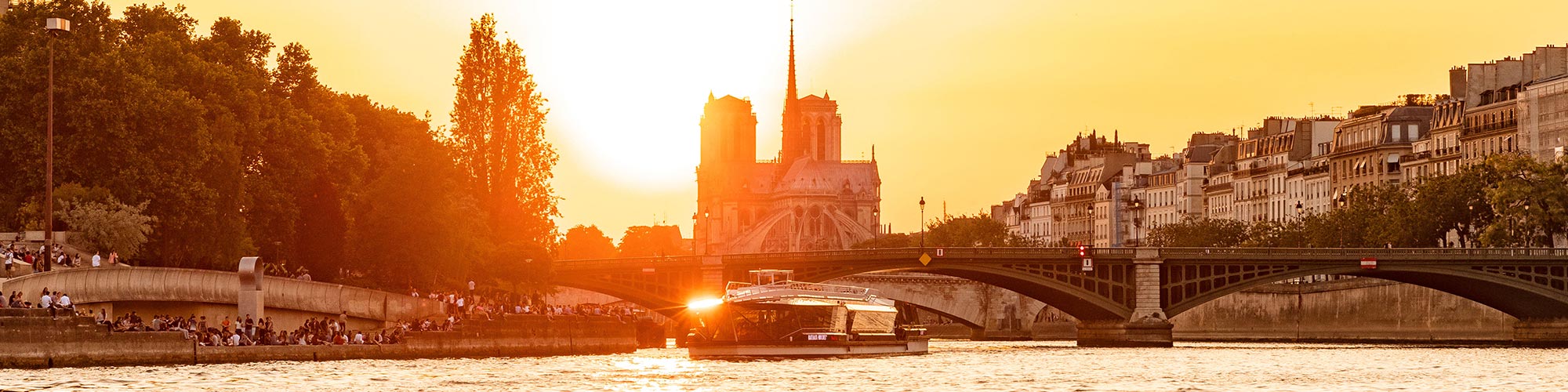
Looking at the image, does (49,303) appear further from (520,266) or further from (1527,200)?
(1527,200)

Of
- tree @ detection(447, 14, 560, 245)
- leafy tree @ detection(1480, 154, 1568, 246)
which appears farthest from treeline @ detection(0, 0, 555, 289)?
leafy tree @ detection(1480, 154, 1568, 246)

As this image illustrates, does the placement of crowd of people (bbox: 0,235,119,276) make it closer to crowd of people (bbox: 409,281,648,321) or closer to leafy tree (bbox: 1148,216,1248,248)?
crowd of people (bbox: 409,281,648,321)

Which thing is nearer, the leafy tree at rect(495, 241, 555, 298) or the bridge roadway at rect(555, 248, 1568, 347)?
the leafy tree at rect(495, 241, 555, 298)

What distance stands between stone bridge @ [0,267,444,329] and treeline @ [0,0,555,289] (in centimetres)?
262

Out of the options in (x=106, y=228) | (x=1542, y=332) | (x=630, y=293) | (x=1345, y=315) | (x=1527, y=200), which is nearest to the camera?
(x=106, y=228)

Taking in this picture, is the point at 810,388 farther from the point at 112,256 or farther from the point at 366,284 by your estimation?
the point at 366,284

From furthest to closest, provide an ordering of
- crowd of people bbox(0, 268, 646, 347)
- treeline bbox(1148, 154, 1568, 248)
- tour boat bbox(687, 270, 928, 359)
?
treeline bbox(1148, 154, 1568, 248) → tour boat bbox(687, 270, 928, 359) → crowd of people bbox(0, 268, 646, 347)

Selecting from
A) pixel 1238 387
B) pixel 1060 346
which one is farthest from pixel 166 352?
pixel 1060 346

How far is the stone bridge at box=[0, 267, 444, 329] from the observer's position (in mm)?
59500

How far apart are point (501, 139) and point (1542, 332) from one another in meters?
42.2

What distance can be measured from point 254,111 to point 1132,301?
44268 millimetres

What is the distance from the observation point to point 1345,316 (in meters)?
118

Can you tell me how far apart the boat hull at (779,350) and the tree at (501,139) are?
11774 mm

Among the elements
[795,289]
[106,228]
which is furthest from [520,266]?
[106,228]
